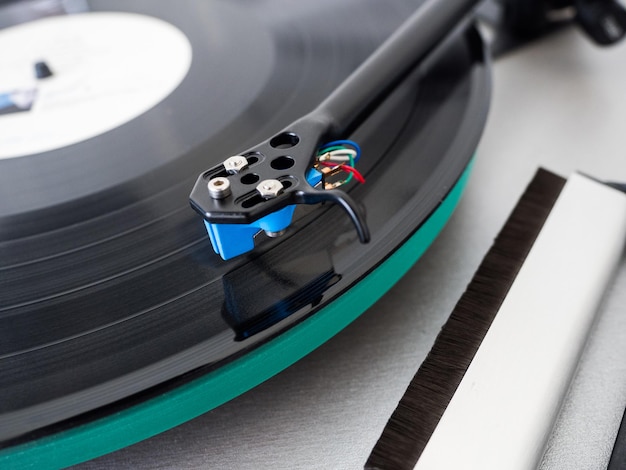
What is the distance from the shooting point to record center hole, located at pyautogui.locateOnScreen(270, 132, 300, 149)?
46 cm

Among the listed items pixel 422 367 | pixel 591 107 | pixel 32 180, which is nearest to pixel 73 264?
pixel 32 180

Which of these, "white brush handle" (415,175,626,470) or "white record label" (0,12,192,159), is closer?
"white brush handle" (415,175,626,470)

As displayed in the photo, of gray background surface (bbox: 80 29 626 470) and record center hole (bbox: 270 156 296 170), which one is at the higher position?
record center hole (bbox: 270 156 296 170)

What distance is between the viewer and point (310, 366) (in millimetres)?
475

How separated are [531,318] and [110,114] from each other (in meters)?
0.48

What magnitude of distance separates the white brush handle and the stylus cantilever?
0.42ft

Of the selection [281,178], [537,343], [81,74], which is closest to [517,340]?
[537,343]

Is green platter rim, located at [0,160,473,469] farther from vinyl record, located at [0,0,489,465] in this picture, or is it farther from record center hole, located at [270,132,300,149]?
record center hole, located at [270,132,300,149]

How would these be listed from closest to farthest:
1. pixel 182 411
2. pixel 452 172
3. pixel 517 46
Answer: pixel 182 411 → pixel 452 172 → pixel 517 46

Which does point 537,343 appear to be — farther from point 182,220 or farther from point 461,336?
point 182,220

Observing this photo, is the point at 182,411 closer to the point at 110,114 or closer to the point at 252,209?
the point at 252,209

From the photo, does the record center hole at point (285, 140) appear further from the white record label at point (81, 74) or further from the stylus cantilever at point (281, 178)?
the white record label at point (81, 74)

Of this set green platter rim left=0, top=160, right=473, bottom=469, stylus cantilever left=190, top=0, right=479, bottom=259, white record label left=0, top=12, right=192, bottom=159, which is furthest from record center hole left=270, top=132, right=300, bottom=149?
white record label left=0, top=12, right=192, bottom=159

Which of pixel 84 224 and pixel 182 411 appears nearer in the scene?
pixel 182 411
